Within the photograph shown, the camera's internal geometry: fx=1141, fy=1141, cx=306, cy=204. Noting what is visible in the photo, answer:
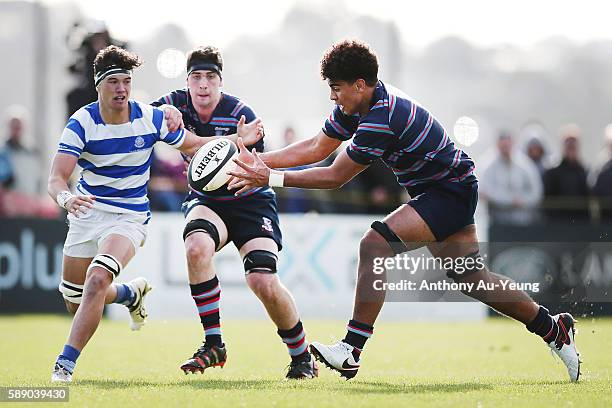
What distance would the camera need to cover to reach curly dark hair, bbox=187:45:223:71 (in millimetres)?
8812

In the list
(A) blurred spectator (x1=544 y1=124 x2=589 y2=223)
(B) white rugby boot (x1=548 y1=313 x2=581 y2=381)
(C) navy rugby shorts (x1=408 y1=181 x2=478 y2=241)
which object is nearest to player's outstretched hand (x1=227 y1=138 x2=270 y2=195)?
(C) navy rugby shorts (x1=408 y1=181 x2=478 y2=241)

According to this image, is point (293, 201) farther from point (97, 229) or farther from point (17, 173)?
point (97, 229)

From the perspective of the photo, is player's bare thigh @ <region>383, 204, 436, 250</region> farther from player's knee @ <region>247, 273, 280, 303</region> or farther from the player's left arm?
player's knee @ <region>247, 273, 280, 303</region>

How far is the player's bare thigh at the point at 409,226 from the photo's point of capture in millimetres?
7945

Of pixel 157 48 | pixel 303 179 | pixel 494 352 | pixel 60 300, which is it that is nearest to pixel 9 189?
pixel 60 300

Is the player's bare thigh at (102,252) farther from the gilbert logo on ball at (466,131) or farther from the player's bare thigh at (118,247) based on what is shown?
the gilbert logo on ball at (466,131)

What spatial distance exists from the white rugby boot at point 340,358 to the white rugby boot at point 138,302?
7.09 feet

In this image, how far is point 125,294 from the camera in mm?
9336

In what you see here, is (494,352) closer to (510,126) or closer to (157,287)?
(157,287)

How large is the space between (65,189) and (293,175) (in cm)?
159

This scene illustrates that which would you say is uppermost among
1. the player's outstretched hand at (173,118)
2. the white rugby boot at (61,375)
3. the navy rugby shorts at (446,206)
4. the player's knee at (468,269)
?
the player's outstretched hand at (173,118)

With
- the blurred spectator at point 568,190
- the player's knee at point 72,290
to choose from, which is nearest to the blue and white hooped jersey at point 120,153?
the player's knee at point 72,290

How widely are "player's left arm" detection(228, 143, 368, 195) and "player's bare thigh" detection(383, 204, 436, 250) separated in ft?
1.40

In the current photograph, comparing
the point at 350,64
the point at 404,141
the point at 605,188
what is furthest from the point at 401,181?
the point at 605,188
